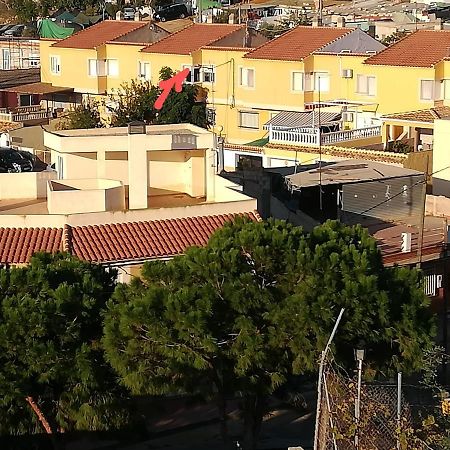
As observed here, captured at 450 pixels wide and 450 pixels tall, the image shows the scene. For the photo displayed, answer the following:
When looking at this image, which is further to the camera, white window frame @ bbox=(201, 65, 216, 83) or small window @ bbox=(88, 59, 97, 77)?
small window @ bbox=(88, 59, 97, 77)

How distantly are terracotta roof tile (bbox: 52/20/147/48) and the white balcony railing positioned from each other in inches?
610

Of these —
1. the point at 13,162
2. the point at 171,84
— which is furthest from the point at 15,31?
the point at 13,162

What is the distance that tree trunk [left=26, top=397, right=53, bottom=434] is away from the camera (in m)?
17.8

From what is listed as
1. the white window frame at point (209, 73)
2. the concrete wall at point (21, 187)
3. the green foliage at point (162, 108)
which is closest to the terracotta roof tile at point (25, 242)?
the concrete wall at point (21, 187)

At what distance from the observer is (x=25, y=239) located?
75.1 ft

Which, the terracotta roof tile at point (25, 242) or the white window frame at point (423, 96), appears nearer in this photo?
the terracotta roof tile at point (25, 242)

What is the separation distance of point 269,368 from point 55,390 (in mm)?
2779

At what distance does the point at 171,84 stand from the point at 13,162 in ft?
26.2

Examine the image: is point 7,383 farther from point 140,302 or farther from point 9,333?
point 140,302

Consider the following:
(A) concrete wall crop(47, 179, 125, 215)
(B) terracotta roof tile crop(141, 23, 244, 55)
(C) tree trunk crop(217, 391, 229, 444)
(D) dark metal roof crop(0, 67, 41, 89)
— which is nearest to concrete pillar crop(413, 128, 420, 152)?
(B) terracotta roof tile crop(141, 23, 244, 55)

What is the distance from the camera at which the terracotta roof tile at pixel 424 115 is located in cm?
4131

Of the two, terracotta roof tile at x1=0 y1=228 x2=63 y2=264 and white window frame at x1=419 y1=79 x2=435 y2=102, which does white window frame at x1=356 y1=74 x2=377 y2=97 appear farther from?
terracotta roof tile at x1=0 y1=228 x2=63 y2=264

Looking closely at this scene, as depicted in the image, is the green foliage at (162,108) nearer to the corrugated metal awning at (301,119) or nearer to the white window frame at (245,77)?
the white window frame at (245,77)

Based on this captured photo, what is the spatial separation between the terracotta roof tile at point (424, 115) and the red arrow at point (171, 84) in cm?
677
